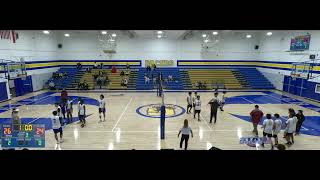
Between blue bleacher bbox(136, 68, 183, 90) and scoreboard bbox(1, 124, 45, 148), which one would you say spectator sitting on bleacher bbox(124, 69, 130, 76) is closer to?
blue bleacher bbox(136, 68, 183, 90)

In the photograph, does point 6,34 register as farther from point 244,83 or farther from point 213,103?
point 244,83

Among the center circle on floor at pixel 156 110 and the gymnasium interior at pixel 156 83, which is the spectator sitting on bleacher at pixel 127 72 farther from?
the center circle on floor at pixel 156 110

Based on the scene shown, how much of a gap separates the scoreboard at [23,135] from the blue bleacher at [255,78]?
75.7 feet

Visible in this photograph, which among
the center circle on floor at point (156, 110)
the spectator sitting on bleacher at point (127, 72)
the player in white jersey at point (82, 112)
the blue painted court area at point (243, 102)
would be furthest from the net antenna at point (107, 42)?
the player in white jersey at point (82, 112)

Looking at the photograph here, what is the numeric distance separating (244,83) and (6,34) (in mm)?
23771

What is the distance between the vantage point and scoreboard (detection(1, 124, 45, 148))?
600 centimetres

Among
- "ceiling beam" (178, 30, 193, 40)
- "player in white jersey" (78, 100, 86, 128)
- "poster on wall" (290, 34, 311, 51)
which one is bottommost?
"player in white jersey" (78, 100, 86, 128)

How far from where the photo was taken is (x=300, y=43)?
65.7ft

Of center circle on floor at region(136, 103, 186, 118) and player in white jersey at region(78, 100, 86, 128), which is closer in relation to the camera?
player in white jersey at region(78, 100, 86, 128)

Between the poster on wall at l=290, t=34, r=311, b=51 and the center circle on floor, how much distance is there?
12749mm

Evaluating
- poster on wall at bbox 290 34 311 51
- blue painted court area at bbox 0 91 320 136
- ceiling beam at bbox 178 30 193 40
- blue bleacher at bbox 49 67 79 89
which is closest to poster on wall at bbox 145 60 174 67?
ceiling beam at bbox 178 30 193 40

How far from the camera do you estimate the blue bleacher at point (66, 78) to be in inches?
971

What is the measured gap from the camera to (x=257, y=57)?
2786 cm
